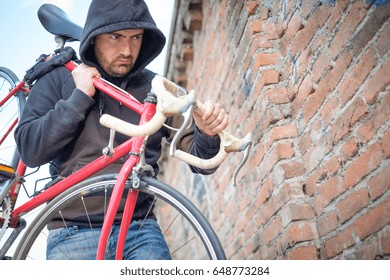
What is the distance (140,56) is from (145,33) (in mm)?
129

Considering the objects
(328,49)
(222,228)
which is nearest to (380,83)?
(328,49)

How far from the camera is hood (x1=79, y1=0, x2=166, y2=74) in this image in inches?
69.8

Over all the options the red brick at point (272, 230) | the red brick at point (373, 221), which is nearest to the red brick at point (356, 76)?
the red brick at point (373, 221)

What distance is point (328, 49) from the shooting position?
1732mm

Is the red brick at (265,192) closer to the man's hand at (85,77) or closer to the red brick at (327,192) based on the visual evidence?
the red brick at (327,192)

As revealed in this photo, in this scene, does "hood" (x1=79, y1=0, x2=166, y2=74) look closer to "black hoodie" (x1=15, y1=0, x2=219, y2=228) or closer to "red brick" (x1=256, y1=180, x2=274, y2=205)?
"black hoodie" (x1=15, y1=0, x2=219, y2=228)

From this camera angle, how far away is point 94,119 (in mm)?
1748

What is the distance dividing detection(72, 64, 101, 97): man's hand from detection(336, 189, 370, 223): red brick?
0.94 meters

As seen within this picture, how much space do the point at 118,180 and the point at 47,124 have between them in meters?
0.31

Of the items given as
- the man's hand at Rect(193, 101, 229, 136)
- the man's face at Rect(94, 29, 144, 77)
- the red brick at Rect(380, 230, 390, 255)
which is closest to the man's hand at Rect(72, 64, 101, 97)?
the man's face at Rect(94, 29, 144, 77)

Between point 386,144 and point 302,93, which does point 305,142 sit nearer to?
point 302,93

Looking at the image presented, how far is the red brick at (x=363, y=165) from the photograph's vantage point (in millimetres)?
1491

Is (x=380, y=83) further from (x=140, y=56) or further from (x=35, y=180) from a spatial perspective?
(x=35, y=180)

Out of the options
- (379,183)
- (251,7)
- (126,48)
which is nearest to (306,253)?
(379,183)
